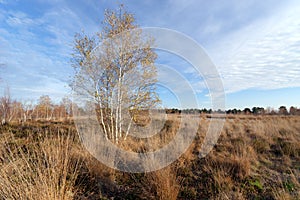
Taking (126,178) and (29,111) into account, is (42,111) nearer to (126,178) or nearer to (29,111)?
(29,111)

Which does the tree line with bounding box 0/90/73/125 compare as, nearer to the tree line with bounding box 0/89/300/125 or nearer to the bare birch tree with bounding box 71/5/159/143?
the tree line with bounding box 0/89/300/125

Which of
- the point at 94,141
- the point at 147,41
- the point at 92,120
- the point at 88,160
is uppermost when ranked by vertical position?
the point at 147,41

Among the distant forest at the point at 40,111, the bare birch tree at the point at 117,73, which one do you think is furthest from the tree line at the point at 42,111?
the bare birch tree at the point at 117,73

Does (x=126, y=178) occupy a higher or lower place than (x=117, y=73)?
lower

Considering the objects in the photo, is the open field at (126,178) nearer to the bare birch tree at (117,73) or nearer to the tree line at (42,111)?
the bare birch tree at (117,73)

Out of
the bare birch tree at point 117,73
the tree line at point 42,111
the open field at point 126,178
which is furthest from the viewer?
the tree line at point 42,111

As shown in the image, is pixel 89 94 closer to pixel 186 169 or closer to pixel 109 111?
pixel 109 111

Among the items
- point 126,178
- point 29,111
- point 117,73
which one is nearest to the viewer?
point 126,178

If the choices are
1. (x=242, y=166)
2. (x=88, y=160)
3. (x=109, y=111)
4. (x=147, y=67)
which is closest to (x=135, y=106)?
(x=109, y=111)

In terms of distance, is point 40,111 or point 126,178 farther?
point 40,111

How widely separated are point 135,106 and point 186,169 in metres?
4.18

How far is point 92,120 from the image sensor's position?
25.1 feet

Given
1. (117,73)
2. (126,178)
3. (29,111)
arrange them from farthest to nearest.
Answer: (29,111) < (117,73) < (126,178)

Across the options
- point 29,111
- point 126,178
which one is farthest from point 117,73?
point 29,111
